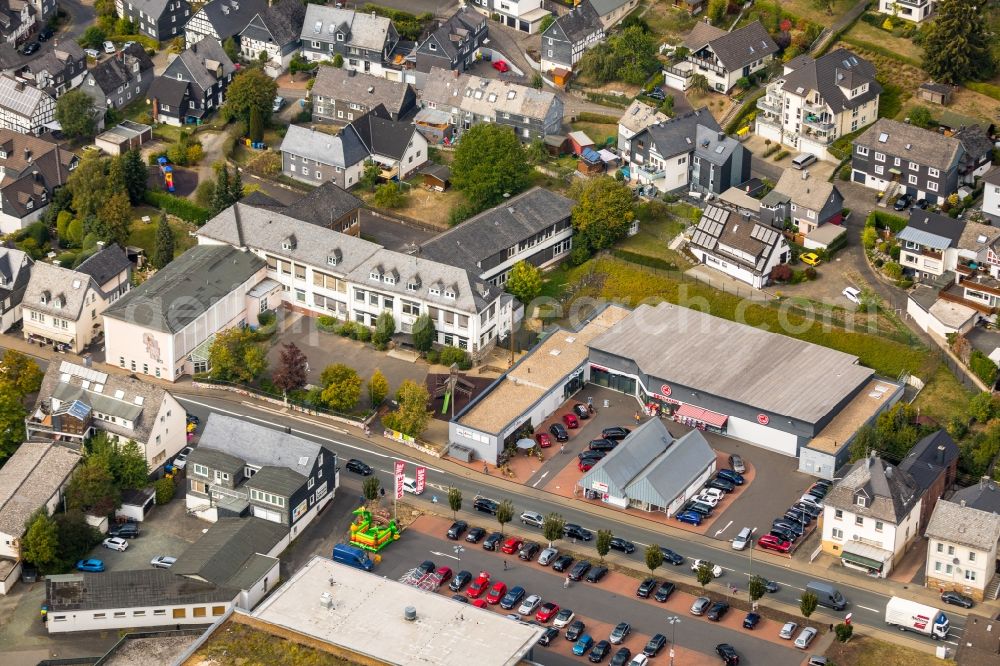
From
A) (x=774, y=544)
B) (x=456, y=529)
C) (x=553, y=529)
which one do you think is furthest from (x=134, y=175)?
(x=774, y=544)

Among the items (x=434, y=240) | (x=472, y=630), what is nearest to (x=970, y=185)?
(x=434, y=240)

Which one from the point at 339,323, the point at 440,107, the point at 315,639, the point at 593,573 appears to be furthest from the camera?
the point at 440,107

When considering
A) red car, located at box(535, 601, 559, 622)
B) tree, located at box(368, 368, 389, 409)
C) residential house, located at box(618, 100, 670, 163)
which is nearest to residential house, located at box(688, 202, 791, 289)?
residential house, located at box(618, 100, 670, 163)

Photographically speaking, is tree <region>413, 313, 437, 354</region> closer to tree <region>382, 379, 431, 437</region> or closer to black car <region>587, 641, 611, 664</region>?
tree <region>382, 379, 431, 437</region>

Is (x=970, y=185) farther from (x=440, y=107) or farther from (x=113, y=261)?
(x=113, y=261)

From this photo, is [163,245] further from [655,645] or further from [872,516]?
[872,516]
